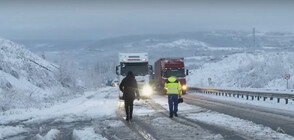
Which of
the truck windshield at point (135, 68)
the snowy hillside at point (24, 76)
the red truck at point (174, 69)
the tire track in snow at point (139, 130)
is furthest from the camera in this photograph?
the red truck at point (174, 69)

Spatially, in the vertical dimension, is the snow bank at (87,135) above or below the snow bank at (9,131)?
above

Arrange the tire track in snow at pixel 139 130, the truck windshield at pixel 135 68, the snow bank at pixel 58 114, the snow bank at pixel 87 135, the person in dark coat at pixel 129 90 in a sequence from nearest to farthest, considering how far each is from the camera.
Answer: the snow bank at pixel 87 135
the tire track in snow at pixel 139 130
the person in dark coat at pixel 129 90
the snow bank at pixel 58 114
the truck windshield at pixel 135 68

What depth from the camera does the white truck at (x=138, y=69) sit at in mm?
30859

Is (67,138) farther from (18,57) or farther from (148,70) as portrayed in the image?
(18,57)

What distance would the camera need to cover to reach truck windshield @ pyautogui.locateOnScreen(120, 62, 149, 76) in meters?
31.1

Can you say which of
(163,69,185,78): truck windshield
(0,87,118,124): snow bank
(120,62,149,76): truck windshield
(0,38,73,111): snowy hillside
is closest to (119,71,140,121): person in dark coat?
(0,87,118,124): snow bank

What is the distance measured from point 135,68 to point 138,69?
0.25 meters

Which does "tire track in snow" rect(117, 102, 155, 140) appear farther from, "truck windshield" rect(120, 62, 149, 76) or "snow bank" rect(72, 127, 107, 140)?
"truck windshield" rect(120, 62, 149, 76)

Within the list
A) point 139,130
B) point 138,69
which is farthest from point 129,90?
point 138,69

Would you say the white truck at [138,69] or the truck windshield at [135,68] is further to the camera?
the truck windshield at [135,68]

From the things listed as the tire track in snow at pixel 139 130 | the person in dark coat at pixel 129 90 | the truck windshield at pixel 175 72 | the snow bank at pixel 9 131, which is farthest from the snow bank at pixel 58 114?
the truck windshield at pixel 175 72

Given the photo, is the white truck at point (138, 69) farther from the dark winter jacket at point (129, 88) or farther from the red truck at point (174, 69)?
the dark winter jacket at point (129, 88)

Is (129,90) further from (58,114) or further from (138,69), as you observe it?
(138,69)

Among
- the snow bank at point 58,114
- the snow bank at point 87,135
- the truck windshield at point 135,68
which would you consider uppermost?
the truck windshield at point 135,68
